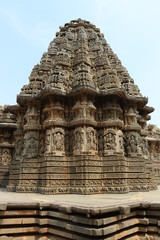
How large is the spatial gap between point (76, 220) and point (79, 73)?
669cm

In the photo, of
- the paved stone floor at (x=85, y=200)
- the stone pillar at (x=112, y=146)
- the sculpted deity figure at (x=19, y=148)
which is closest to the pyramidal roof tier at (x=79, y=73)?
the stone pillar at (x=112, y=146)

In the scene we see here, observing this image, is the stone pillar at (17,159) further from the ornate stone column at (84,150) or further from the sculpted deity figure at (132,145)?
the sculpted deity figure at (132,145)

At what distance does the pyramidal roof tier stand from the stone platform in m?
5.05

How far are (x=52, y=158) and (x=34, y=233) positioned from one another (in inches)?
127

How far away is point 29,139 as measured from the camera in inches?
336

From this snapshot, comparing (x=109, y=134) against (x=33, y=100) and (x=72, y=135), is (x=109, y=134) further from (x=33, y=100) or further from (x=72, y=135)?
(x=33, y=100)

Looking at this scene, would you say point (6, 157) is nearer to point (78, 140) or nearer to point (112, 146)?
point (78, 140)

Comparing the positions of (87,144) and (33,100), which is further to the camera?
(33,100)

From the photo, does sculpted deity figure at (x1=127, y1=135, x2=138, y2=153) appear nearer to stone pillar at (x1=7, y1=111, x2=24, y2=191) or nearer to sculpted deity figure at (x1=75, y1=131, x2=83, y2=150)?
sculpted deity figure at (x1=75, y1=131, x2=83, y2=150)

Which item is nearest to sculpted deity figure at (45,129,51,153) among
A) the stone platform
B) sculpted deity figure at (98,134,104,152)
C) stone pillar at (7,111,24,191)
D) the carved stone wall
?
stone pillar at (7,111,24,191)

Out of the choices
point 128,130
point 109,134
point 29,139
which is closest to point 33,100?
point 29,139

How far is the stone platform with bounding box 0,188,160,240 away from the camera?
358 centimetres

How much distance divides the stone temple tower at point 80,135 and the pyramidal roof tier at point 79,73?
0.05 meters

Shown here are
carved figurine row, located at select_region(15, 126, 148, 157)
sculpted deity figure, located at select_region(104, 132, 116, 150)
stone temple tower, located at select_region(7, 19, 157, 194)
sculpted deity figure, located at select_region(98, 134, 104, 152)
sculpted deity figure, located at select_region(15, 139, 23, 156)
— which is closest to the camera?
stone temple tower, located at select_region(7, 19, 157, 194)
